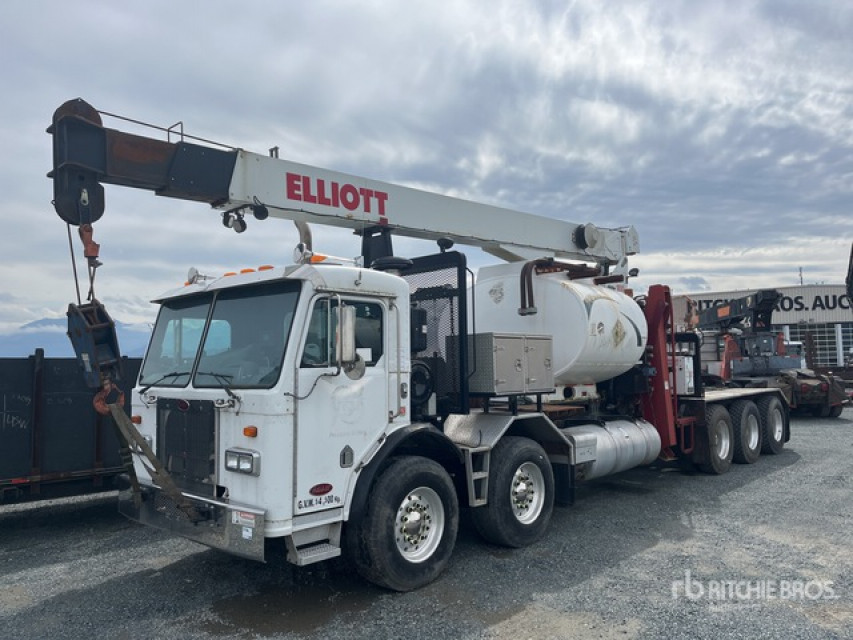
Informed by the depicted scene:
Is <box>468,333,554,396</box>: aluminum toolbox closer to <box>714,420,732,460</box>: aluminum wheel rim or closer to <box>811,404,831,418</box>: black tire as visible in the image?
<box>714,420,732,460</box>: aluminum wheel rim

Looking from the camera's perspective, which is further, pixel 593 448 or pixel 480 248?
pixel 480 248

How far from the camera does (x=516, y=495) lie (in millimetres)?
6770

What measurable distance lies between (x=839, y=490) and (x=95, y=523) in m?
9.97

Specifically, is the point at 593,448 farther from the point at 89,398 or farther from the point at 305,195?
the point at 89,398

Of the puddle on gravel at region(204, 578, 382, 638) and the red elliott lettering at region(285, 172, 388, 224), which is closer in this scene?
the puddle on gravel at region(204, 578, 382, 638)

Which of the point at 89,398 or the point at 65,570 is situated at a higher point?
the point at 89,398

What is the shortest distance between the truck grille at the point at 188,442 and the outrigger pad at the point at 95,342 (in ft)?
1.74

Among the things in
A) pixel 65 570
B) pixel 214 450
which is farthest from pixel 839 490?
pixel 65 570

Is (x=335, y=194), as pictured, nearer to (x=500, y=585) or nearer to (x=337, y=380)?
(x=337, y=380)

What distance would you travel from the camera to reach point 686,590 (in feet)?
17.7

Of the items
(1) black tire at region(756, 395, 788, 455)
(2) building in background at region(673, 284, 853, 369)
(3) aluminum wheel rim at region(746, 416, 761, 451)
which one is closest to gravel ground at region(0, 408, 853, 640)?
(3) aluminum wheel rim at region(746, 416, 761, 451)

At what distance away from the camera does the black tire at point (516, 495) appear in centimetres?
643

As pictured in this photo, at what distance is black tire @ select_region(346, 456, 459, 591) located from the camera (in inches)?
204

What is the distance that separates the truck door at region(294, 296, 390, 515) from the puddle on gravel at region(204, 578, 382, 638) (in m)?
0.84
